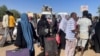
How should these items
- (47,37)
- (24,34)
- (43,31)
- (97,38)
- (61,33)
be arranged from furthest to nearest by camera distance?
1. (61,33)
2. (97,38)
3. (43,31)
4. (47,37)
5. (24,34)

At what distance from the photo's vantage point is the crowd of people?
30.8ft

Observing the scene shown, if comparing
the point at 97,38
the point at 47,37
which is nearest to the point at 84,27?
the point at 97,38

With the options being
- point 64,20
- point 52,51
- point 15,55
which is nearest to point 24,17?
point 15,55

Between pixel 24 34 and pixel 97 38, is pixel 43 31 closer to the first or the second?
pixel 97 38

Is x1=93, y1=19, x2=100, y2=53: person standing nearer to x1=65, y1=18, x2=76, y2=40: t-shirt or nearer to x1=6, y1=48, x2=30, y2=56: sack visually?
x1=65, y1=18, x2=76, y2=40: t-shirt

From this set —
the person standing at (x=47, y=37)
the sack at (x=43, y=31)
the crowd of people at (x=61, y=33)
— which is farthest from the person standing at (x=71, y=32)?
the sack at (x=43, y=31)

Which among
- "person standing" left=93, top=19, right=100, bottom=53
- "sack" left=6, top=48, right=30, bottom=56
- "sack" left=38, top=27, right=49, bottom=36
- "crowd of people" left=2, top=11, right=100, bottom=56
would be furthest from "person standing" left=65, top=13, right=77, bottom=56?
"sack" left=6, top=48, right=30, bottom=56

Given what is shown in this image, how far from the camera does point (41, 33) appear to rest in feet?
44.2

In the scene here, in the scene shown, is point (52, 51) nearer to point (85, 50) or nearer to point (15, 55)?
point (85, 50)

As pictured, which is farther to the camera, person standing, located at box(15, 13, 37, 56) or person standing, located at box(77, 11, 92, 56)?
person standing, located at box(77, 11, 92, 56)

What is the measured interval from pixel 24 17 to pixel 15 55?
1420mm

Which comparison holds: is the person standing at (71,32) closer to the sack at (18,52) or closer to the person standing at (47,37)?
the person standing at (47,37)

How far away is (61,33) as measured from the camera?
564 inches

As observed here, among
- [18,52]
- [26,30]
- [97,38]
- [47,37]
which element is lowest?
[97,38]
